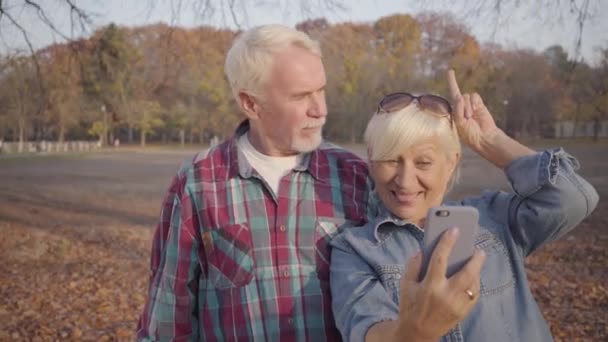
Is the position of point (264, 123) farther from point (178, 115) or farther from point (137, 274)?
point (178, 115)

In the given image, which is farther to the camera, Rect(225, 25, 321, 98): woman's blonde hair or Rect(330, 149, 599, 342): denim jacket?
Rect(225, 25, 321, 98): woman's blonde hair

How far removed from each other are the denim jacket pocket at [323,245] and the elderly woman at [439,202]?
87mm

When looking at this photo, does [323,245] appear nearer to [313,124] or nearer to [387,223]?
[387,223]

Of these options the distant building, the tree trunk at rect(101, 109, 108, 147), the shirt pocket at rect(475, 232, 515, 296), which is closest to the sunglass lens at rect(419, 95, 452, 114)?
the shirt pocket at rect(475, 232, 515, 296)

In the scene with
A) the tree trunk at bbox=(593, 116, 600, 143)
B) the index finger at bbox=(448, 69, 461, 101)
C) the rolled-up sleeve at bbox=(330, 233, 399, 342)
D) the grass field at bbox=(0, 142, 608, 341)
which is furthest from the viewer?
the tree trunk at bbox=(593, 116, 600, 143)

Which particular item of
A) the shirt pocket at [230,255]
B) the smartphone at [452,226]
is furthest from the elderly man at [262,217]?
the smartphone at [452,226]

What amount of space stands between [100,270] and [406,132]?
22.4ft

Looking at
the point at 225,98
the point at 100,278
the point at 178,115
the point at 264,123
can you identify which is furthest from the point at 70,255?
the point at 178,115

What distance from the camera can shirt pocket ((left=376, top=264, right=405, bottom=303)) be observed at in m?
1.57

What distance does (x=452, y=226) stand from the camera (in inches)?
46.4

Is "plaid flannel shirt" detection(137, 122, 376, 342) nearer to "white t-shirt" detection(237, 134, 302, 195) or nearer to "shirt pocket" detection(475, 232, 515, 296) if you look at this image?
"white t-shirt" detection(237, 134, 302, 195)

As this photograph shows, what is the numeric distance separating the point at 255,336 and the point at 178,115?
56296 millimetres

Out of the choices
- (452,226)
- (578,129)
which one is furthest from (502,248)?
(578,129)

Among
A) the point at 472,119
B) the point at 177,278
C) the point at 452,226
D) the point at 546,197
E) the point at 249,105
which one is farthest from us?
the point at 249,105
